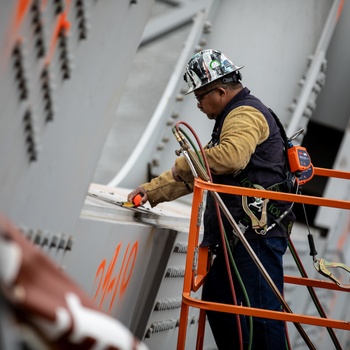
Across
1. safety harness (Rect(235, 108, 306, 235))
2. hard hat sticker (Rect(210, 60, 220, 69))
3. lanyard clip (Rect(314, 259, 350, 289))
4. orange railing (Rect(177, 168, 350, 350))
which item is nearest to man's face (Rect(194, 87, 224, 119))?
hard hat sticker (Rect(210, 60, 220, 69))

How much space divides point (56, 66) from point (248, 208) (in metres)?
2.09

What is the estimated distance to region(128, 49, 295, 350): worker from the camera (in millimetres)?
5289

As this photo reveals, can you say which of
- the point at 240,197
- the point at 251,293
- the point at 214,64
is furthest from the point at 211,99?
the point at 251,293

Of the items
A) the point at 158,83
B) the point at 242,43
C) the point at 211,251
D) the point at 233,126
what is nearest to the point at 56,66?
the point at 233,126

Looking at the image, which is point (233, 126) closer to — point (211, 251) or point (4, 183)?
point (211, 251)

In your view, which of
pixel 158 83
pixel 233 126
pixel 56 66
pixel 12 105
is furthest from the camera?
pixel 158 83

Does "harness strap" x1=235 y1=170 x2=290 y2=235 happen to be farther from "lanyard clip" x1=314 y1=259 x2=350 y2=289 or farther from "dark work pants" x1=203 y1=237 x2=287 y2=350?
"lanyard clip" x1=314 y1=259 x2=350 y2=289

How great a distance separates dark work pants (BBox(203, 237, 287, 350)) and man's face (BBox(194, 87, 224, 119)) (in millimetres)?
740

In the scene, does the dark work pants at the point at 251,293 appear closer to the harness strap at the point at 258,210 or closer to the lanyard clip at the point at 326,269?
the harness strap at the point at 258,210

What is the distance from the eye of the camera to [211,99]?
5.52m

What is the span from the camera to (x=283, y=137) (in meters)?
5.54

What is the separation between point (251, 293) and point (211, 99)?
1.05 meters

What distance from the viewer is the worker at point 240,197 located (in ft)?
17.4

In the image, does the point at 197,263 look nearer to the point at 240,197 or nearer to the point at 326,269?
the point at 240,197
